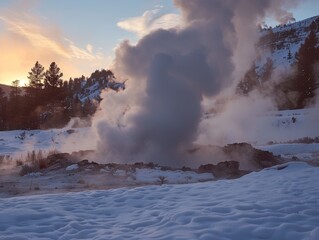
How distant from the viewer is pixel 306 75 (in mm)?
39312

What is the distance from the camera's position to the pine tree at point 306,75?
39.3 metres

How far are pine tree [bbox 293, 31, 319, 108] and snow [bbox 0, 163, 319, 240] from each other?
110 feet

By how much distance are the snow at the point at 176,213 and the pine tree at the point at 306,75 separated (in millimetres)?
33656

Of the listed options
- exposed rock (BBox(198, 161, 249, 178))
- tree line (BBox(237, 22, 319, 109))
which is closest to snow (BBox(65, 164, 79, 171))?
exposed rock (BBox(198, 161, 249, 178))

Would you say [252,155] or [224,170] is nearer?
[224,170]

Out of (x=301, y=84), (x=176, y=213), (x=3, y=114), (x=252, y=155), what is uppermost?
(x=301, y=84)

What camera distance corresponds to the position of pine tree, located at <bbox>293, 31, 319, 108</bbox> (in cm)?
3931

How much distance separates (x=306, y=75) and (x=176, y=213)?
1467 inches

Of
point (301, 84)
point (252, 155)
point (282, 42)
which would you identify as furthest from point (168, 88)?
point (282, 42)

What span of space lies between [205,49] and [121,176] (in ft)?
24.2

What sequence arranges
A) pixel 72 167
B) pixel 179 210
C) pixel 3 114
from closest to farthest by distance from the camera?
pixel 179 210 < pixel 72 167 < pixel 3 114

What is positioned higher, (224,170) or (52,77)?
(52,77)

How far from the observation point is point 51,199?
286 inches

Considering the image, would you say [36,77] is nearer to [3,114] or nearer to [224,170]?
[3,114]
